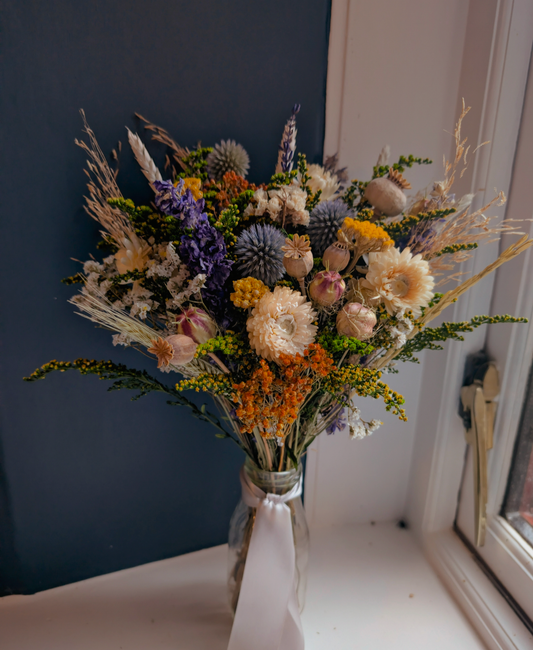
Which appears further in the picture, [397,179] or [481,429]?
[481,429]

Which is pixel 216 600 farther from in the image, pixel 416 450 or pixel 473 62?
pixel 473 62

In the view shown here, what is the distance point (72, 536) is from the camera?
0.94 m

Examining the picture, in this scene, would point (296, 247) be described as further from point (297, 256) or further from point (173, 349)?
point (173, 349)

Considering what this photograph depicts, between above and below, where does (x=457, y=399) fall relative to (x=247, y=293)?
below

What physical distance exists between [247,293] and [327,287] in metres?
0.10

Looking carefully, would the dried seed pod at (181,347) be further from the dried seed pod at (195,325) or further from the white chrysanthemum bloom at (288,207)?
the white chrysanthemum bloom at (288,207)

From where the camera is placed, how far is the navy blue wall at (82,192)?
28.0 inches

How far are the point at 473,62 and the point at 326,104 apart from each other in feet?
0.94

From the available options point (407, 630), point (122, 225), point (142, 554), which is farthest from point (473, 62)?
point (142, 554)

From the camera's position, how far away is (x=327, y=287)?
0.56 m

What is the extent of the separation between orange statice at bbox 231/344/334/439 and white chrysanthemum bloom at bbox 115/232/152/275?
0.24 m

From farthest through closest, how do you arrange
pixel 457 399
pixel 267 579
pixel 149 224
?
pixel 457 399 → pixel 267 579 → pixel 149 224

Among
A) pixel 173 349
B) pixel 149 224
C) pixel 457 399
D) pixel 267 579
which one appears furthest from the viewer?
pixel 457 399

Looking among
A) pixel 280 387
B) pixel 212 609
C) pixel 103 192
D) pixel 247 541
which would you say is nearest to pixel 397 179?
pixel 280 387
